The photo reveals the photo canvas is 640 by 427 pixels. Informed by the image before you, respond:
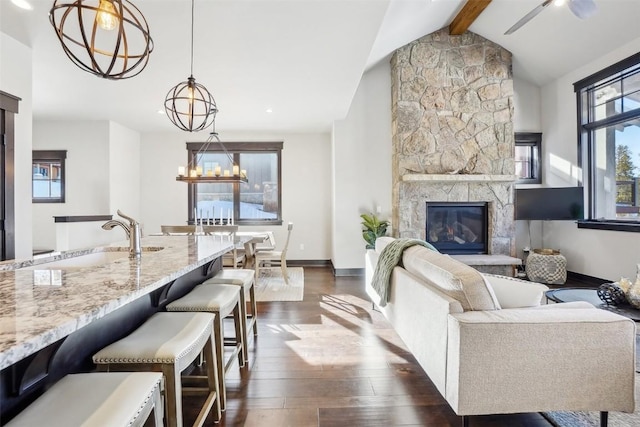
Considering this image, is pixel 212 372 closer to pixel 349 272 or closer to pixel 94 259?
pixel 94 259

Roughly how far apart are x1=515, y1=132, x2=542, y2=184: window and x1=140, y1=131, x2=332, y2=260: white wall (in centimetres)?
347

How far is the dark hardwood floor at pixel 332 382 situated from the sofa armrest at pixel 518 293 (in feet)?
2.03

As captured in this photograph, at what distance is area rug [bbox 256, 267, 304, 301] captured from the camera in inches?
165

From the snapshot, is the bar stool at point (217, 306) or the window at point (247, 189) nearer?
the bar stool at point (217, 306)

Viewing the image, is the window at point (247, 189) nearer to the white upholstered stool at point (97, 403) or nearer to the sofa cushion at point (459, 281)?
the sofa cushion at point (459, 281)

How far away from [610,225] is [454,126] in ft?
8.39

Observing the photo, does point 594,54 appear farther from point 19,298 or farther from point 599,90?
point 19,298

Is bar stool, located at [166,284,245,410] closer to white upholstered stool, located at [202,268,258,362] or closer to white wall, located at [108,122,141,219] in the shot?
white upholstered stool, located at [202,268,258,362]

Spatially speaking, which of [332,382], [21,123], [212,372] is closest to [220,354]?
[212,372]

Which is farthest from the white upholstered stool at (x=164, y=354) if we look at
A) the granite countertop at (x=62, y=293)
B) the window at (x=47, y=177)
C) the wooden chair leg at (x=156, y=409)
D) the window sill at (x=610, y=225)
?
the window at (x=47, y=177)

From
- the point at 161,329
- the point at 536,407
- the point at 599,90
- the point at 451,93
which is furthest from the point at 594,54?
the point at 161,329

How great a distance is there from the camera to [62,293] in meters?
1.04

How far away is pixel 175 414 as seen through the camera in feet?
4.09

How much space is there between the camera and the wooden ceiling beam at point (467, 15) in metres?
4.44
